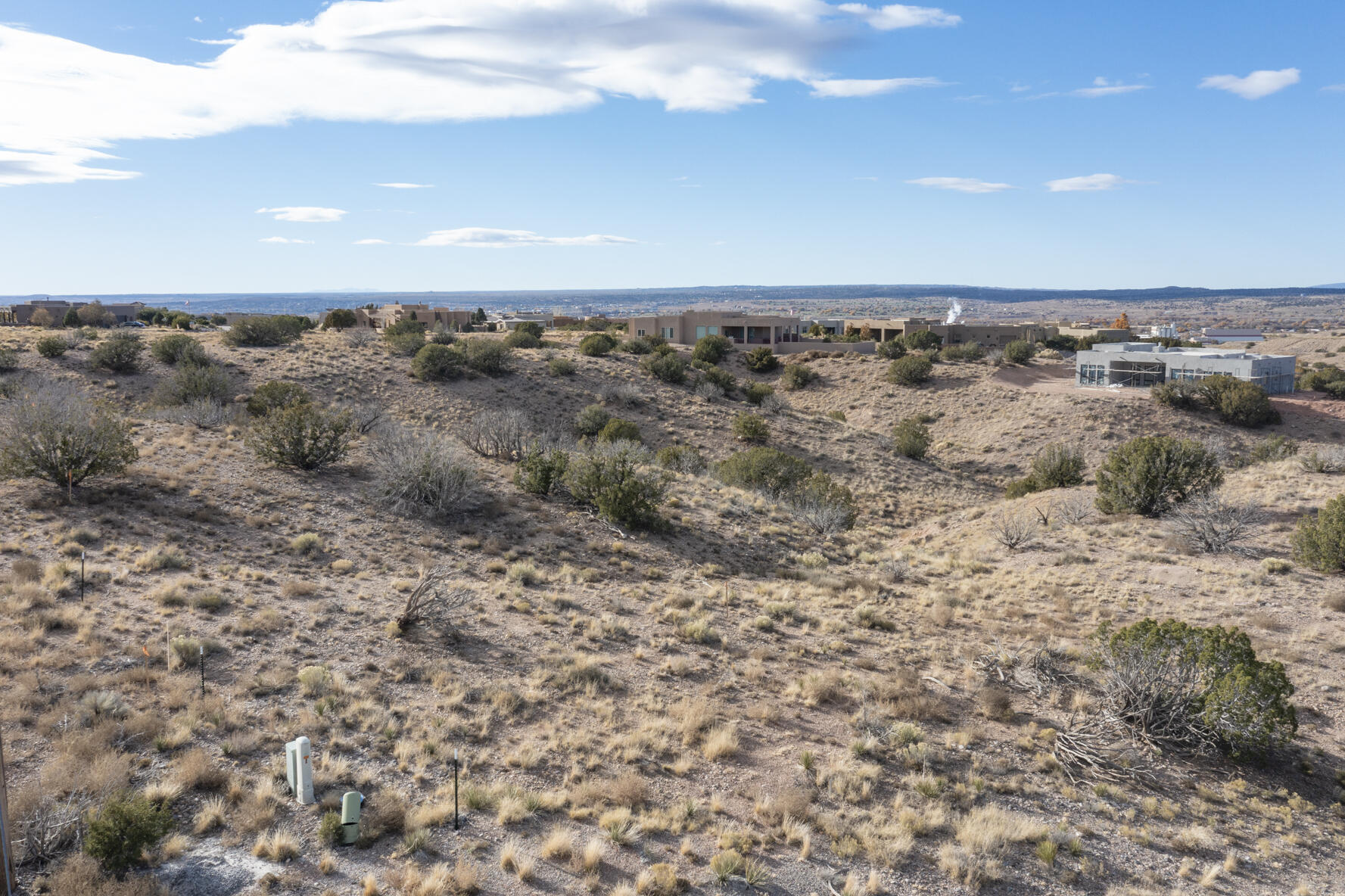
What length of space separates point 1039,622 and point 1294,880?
283 inches

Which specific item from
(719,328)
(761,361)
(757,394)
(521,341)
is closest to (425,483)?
(757,394)

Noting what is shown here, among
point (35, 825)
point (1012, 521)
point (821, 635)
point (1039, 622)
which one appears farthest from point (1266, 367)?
point (35, 825)

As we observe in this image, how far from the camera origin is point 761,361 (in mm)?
58969

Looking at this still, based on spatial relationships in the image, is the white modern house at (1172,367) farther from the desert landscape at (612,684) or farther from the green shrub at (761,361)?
the desert landscape at (612,684)

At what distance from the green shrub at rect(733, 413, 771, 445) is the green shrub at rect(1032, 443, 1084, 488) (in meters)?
13.1

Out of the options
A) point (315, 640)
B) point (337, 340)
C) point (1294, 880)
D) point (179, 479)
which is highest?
point (337, 340)

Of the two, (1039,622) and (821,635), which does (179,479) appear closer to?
(821,635)

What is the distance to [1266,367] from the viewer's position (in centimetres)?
4591

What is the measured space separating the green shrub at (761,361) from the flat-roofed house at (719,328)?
28.5 feet

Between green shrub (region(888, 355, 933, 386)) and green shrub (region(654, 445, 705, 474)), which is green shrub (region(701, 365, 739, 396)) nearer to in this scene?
green shrub (region(888, 355, 933, 386))

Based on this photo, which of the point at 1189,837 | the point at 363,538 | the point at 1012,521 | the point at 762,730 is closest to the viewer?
the point at 1189,837

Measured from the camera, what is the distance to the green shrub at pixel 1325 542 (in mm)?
16125

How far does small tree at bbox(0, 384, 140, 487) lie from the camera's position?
16703 mm

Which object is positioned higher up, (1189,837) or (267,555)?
(267,555)
